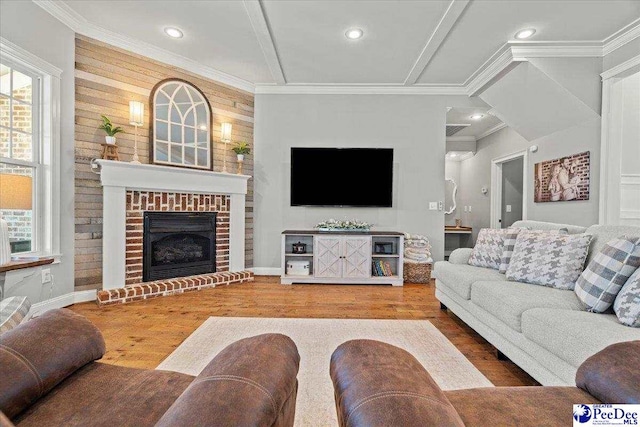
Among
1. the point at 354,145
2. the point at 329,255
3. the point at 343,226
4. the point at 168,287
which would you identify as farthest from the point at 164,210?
the point at 354,145

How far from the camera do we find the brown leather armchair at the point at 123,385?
0.58 metres

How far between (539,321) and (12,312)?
2.45 m

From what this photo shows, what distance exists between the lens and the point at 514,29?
3037 mm

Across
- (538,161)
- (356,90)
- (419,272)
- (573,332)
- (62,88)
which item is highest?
(356,90)

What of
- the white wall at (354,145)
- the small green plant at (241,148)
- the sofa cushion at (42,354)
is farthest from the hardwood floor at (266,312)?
the small green plant at (241,148)

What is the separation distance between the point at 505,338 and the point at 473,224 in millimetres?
4624

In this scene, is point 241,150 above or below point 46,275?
above

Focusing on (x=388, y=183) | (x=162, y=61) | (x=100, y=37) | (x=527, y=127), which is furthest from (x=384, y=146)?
(x=100, y=37)

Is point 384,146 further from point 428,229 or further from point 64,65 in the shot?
point 64,65

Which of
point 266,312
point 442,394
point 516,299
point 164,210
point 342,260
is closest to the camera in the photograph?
point 442,394

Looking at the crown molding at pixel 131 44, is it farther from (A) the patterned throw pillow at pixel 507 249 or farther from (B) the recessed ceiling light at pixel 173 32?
(A) the patterned throw pillow at pixel 507 249

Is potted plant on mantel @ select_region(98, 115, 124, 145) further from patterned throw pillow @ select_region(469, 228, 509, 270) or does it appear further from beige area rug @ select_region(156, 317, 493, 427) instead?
patterned throw pillow @ select_region(469, 228, 509, 270)

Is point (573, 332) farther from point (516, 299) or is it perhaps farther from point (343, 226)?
point (343, 226)

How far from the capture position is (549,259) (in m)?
2.10
